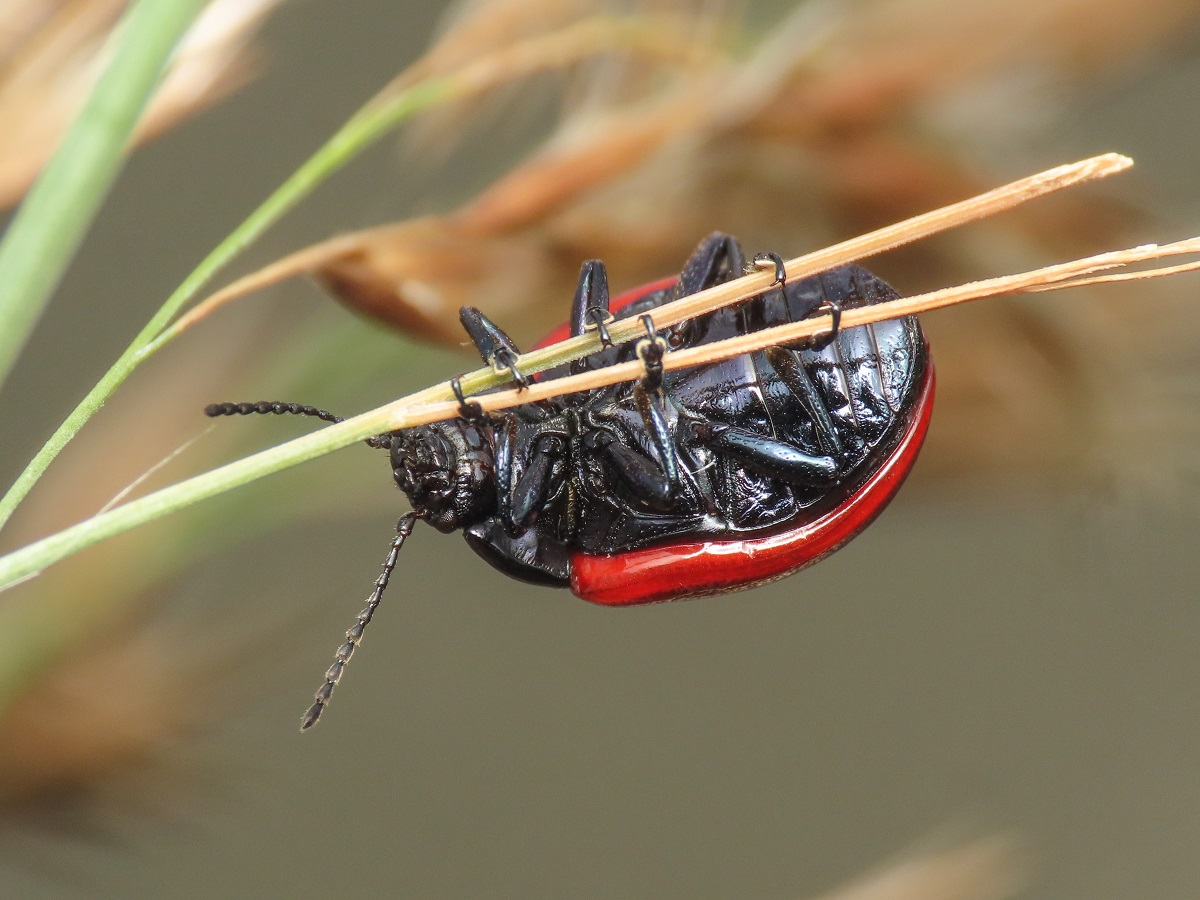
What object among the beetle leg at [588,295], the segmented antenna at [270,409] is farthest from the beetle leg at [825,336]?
the segmented antenna at [270,409]

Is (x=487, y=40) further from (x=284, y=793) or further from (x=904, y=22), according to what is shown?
(x=284, y=793)

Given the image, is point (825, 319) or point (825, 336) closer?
point (825, 319)

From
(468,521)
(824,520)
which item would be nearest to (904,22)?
(824,520)

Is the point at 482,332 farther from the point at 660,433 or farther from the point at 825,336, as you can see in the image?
the point at 825,336

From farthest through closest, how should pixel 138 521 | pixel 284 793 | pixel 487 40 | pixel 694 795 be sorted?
pixel 694 795 → pixel 284 793 → pixel 487 40 → pixel 138 521

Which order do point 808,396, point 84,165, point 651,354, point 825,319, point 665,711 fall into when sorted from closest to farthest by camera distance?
point 84,165 < point 825,319 < point 651,354 < point 808,396 < point 665,711

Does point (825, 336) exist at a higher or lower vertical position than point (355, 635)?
higher

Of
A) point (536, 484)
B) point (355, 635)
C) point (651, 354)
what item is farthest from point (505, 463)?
point (651, 354)
